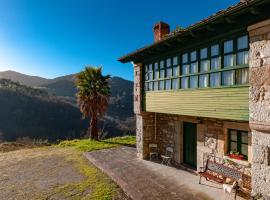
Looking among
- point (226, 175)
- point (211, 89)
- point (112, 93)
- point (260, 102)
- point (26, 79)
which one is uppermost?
point (26, 79)

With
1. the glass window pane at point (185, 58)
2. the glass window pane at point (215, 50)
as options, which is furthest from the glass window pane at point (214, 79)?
the glass window pane at point (185, 58)

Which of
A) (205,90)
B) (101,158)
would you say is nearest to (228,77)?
(205,90)

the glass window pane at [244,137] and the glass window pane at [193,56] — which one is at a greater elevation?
the glass window pane at [193,56]

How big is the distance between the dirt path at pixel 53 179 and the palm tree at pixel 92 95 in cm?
612

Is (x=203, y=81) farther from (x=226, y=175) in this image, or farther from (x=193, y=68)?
(x=226, y=175)

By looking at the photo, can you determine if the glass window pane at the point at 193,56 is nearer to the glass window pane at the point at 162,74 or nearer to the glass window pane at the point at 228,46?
the glass window pane at the point at 228,46

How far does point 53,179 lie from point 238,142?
25.9 ft

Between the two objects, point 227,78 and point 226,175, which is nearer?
point 227,78

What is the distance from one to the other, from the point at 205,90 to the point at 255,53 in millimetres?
2329

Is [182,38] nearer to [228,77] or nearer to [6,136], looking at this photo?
[228,77]

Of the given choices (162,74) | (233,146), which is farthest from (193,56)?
(233,146)

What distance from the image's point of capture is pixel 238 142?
27.2 ft

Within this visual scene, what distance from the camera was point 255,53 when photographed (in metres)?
6.36

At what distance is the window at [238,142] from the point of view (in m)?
8.05
